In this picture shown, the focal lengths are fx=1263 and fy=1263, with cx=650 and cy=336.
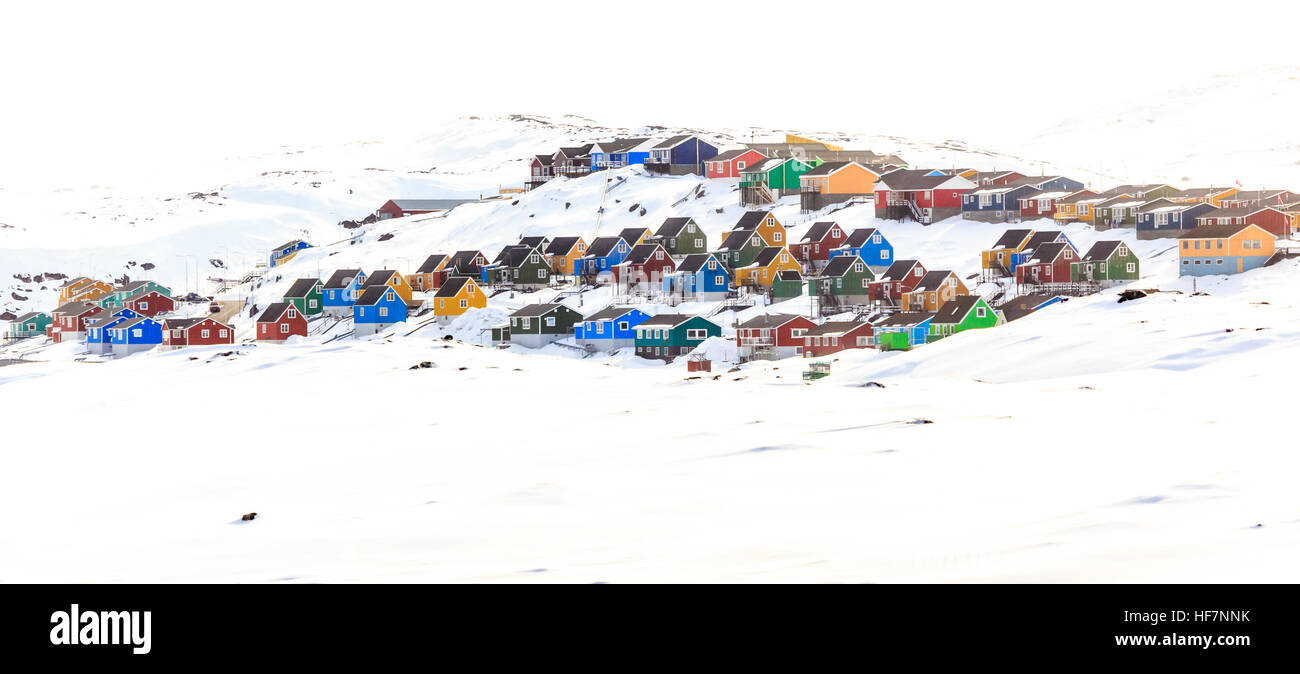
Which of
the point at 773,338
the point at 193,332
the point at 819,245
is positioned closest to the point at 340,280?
the point at 193,332

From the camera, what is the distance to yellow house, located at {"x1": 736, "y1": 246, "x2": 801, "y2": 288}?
7900 cm

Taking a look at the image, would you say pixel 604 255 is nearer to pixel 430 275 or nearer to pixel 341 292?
pixel 430 275

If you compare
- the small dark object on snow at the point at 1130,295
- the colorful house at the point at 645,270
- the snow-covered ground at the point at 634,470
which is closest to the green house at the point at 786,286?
the colorful house at the point at 645,270

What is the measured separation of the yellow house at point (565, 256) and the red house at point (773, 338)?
2890 centimetres

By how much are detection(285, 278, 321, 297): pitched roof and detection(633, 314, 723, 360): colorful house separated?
3302 centimetres

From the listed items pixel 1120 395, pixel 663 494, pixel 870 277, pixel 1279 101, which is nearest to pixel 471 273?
pixel 870 277

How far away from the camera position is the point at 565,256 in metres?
90.8

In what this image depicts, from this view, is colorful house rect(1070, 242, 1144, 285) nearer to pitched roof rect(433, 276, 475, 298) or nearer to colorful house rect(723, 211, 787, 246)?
colorful house rect(723, 211, 787, 246)

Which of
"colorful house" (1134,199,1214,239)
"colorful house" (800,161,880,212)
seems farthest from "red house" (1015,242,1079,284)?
"colorful house" (800,161,880,212)

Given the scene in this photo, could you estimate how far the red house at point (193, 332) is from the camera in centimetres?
8169

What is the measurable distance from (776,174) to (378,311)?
3550 centimetres

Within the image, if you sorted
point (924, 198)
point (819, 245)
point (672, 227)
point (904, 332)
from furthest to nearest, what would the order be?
1. point (672, 227)
2. point (924, 198)
3. point (819, 245)
4. point (904, 332)
